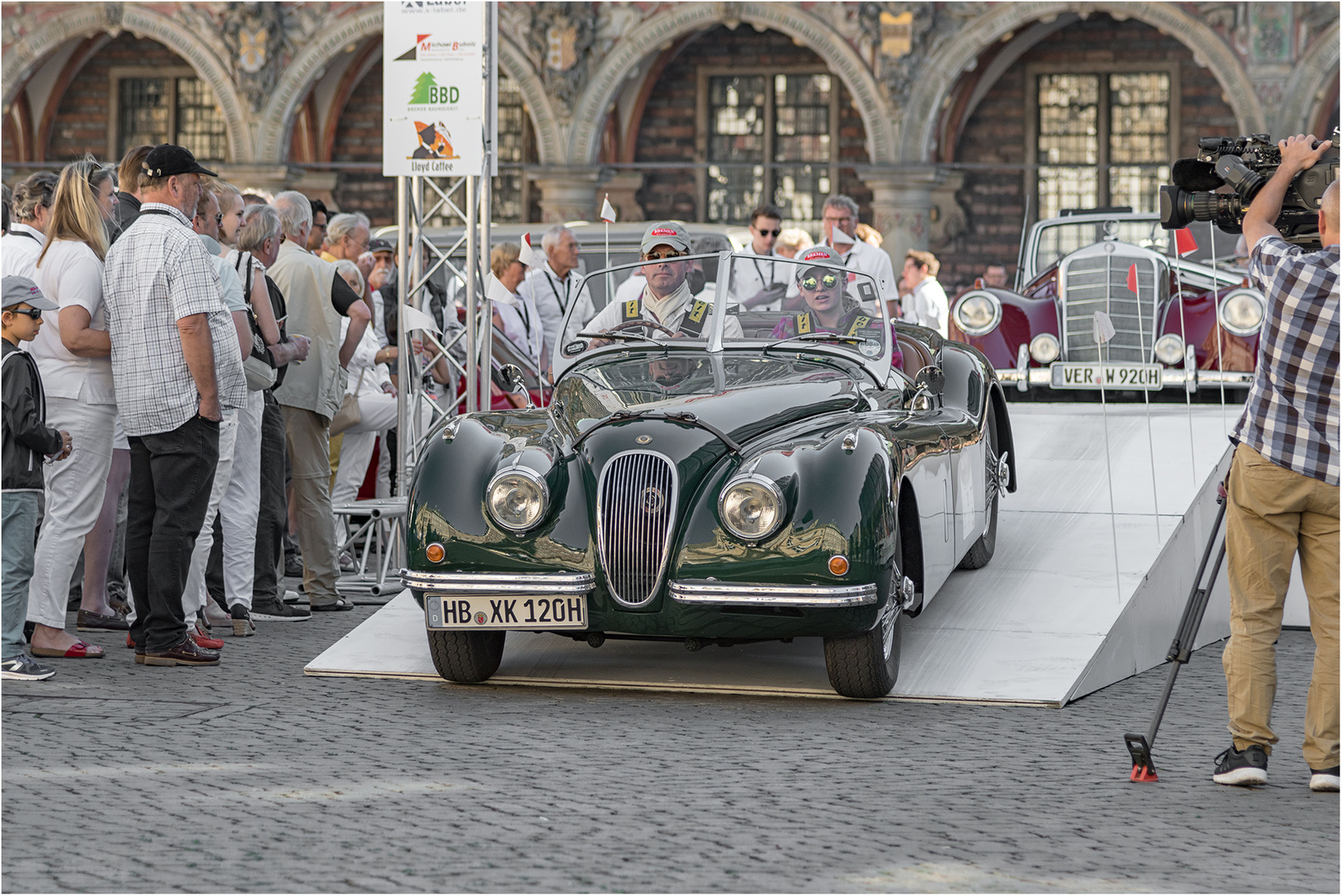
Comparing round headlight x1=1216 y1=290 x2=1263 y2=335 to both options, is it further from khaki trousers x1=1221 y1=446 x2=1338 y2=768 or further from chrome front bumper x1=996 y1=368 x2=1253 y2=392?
khaki trousers x1=1221 y1=446 x2=1338 y2=768

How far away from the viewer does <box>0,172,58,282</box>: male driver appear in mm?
7293

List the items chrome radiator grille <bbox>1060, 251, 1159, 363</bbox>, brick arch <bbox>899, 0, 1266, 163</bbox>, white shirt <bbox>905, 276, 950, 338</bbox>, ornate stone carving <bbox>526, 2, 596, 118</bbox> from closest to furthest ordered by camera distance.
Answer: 1. chrome radiator grille <bbox>1060, 251, 1159, 363</bbox>
2. white shirt <bbox>905, 276, 950, 338</bbox>
3. brick arch <bbox>899, 0, 1266, 163</bbox>
4. ornate stone carving <bbox>526, 2, 596, 118</bbox>

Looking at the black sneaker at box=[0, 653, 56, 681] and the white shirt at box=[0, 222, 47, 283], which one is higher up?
the white shirt at box=[0, 222, 47, 283]

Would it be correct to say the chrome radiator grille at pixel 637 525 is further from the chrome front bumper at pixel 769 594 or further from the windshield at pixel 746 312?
the windshield at pixel 746 312

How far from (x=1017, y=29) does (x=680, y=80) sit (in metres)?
5.29

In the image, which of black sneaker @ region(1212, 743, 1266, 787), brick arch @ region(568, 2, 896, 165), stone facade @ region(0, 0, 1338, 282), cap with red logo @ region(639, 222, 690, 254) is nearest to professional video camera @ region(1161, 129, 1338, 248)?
black sneaker @ region(1212, 743, 1266, 787)

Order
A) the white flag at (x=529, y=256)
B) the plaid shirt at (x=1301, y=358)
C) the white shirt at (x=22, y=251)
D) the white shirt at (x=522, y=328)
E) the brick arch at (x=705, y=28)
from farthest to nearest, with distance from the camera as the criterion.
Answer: the brick arch at (x=705, y=28) < the white shirt at (x=522, y=328) < the white flag at (x=529, y=256) < the white shirt at (x=22, y=251) < the plaid shirt at (x=1301, y=358)

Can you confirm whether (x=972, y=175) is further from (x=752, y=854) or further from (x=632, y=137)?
(x=752, y=854)

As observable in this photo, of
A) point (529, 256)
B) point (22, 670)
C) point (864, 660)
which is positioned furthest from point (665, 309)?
point (529, 256)

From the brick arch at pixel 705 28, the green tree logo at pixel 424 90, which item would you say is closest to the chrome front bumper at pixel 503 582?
the green tree logo at pixel 424 90

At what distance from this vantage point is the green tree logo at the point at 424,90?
969 centimetres

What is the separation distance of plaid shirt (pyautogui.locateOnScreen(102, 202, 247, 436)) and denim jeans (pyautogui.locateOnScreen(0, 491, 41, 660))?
506mm

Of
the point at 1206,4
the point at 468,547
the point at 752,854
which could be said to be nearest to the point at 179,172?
the point at 468,547

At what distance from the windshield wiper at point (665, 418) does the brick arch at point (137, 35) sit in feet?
66.0
